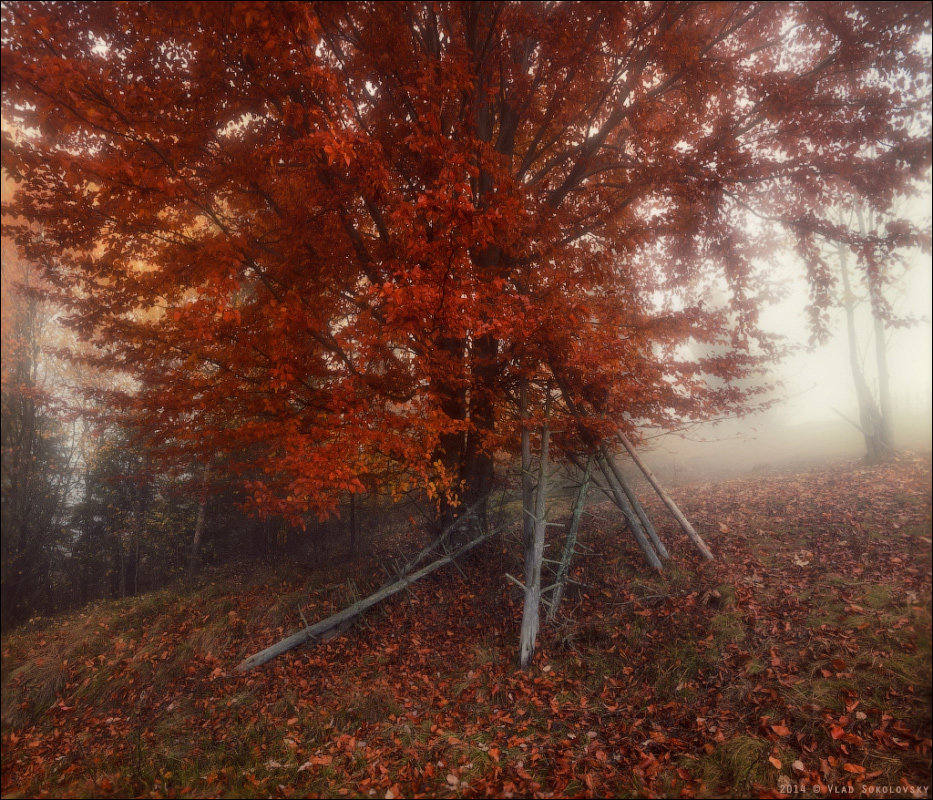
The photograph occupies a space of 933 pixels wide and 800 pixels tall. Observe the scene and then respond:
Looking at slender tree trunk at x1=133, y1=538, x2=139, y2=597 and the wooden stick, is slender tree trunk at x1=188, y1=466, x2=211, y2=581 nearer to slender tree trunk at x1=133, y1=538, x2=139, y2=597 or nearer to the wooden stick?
slender tree trunk at x1=133, y1=538, x2=139, y2=597

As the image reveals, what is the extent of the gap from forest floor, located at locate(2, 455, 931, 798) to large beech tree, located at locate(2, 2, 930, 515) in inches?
95.4

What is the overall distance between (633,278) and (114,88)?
9458 mm

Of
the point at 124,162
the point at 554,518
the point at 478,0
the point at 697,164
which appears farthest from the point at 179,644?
the point at 697,164

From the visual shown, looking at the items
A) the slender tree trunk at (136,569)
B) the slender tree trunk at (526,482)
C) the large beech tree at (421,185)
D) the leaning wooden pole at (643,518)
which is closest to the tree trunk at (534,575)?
the slender tree trunk at (526,482)

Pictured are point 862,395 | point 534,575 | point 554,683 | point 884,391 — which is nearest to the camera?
point 554,683

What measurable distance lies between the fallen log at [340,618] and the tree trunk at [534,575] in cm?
200

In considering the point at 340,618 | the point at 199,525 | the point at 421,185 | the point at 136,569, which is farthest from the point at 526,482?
the point at 136,569

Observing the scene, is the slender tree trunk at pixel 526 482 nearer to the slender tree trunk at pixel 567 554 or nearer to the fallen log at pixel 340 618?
the slender tree trunk at pixel 567 554

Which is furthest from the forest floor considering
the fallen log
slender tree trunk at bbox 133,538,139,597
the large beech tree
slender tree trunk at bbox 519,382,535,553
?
slender tree trunk at bbox 133,538,139,597

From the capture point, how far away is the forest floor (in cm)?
402

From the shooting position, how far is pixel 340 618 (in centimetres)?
766

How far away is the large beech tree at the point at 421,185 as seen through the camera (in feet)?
18.4

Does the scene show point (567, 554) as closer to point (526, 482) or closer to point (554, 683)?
point (526, 482)

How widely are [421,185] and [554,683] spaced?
759 cm
